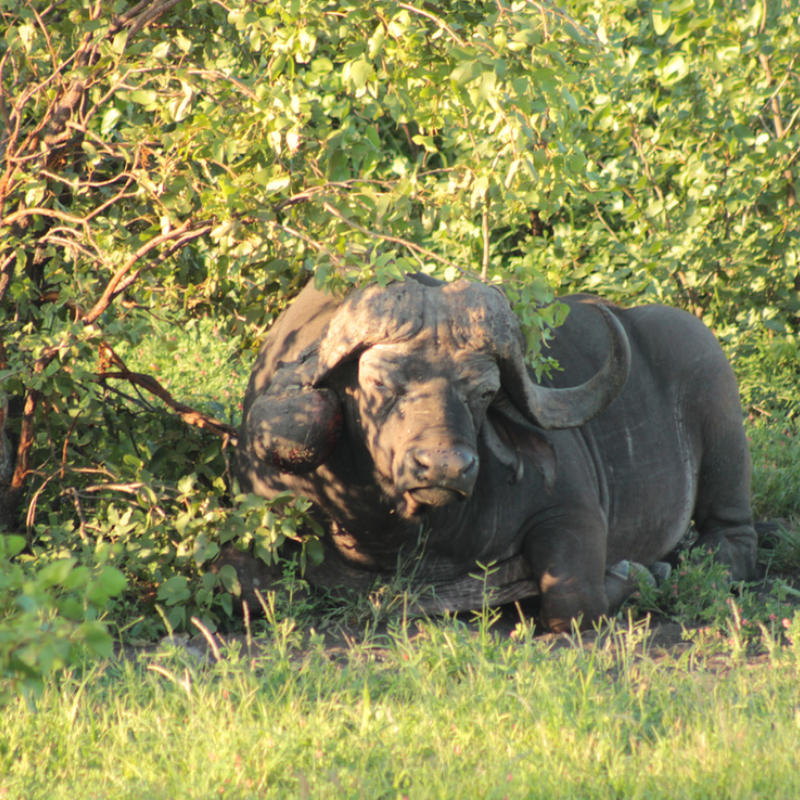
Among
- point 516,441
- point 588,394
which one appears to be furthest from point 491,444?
point 588,394

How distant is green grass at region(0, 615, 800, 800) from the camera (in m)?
2.44

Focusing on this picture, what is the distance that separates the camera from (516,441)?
4.14 m

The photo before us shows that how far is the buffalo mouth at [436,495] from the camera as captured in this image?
11.3 feet

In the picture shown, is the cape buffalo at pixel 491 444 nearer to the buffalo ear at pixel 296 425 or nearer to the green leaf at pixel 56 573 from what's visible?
the buffalo ear at pixel 296 425

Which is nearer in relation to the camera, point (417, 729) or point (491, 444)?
point (417, 729)

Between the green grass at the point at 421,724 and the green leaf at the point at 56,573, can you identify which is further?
the green grass at the point at 421,724

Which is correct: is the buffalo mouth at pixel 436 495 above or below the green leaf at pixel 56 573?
below

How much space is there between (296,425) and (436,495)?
1.85 ft

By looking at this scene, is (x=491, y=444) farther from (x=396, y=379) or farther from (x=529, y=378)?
(x=396, y=379)

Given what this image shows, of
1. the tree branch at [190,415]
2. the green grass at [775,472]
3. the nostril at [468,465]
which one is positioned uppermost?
the nostril at [468,465]

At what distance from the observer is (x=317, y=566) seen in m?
4.16

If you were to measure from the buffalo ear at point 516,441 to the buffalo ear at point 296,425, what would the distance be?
24.1 inches

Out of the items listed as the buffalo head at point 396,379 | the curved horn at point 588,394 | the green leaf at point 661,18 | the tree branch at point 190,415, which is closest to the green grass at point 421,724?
the buffalo head at point 396,379

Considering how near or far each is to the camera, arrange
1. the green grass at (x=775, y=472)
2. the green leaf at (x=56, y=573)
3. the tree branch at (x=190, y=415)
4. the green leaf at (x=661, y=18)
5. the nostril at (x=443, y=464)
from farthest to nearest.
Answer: the green grass at (x=775, y=472)
the tree branch at (x=190, y=415)
the green leaf at (x=661, y=18)
the nostril at (x=443, y=464)
the green leaf at (x=56, y=573)
